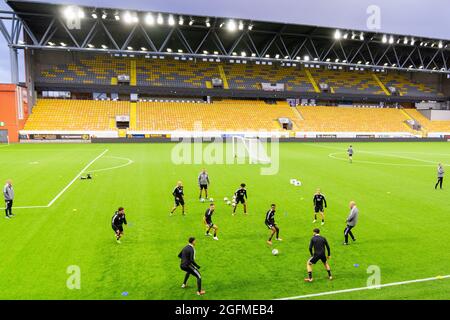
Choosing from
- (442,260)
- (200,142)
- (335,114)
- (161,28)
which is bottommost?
(442,260)

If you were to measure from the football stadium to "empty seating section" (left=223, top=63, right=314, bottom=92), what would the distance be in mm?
397

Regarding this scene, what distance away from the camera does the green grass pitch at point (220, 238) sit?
888 cm

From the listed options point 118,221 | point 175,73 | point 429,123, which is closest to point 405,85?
point 429,123

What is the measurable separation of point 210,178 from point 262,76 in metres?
56.9

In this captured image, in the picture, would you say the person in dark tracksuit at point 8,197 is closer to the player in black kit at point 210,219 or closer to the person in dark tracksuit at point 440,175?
the player in black kit at point 210,219

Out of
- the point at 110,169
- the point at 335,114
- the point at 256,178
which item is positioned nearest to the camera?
the point at 256,178

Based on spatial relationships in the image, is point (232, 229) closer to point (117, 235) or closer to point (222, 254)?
point (222, 254)

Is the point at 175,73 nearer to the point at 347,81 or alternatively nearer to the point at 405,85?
the point at 347,81

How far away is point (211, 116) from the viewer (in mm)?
67562

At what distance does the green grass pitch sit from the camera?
8883 millimetres

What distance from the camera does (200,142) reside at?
58.3 m

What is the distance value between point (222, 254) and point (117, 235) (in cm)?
393

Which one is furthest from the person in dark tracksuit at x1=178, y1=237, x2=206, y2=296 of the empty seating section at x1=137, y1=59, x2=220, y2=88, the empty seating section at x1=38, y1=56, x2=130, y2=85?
the empty seating section at x1=38, y1=56, x2=130, y2=85
